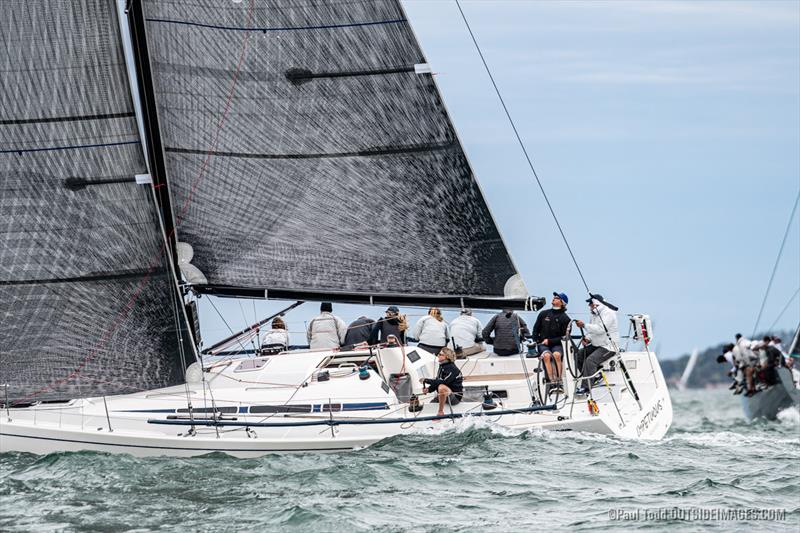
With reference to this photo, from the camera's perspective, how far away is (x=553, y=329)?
594 inches

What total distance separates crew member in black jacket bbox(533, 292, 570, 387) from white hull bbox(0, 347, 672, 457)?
372mm

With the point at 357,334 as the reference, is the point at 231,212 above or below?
above

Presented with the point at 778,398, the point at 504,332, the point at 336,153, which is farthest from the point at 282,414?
the point at 778,398

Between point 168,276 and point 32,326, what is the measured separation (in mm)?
1704

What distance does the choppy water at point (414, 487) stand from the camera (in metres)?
10.2

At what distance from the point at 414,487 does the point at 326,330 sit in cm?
450

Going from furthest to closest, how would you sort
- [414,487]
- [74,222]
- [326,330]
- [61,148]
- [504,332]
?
[504,332]
[326,330]
[61,148]
[74,222]
[414,487]

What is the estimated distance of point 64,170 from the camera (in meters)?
14.4

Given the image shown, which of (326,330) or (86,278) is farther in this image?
(326,330)

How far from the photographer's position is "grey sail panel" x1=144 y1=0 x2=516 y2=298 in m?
15.0

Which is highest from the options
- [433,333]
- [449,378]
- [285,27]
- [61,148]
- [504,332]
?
[285,27]

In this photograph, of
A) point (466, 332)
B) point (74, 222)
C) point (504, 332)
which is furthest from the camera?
point (466, 332)

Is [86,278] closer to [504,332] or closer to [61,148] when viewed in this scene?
[61,148]

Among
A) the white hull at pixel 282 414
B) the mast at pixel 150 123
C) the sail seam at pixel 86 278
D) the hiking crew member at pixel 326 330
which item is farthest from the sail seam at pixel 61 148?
the hiking crew member at pixel 326 330
